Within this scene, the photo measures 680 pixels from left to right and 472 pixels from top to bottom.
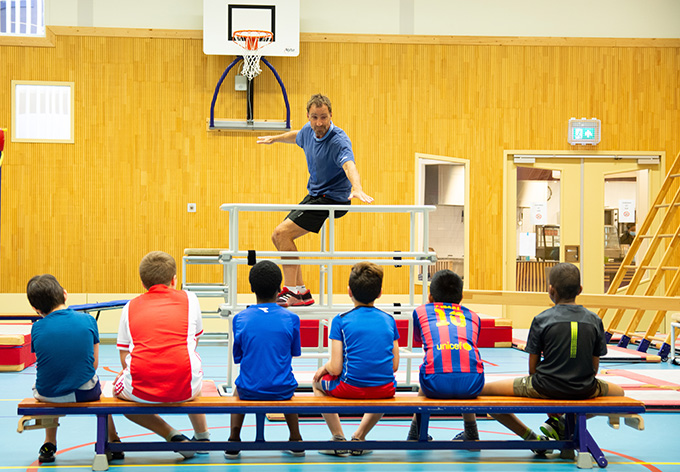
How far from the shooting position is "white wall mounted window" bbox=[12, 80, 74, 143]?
9930mm

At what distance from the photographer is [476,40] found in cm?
1047

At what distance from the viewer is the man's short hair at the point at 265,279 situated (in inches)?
146

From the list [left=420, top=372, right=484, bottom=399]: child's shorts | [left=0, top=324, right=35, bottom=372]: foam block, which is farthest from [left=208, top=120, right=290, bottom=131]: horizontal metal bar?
[left=420, top=372, right=484, bottom=399]: child's shorts

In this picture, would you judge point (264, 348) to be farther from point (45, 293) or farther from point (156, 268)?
point (45, 293)

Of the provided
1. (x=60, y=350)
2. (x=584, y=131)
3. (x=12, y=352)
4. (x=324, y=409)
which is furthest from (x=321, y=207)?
(x=584, y=131)

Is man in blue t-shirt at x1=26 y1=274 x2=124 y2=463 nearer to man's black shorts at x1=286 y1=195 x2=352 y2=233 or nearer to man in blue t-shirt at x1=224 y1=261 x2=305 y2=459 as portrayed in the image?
man in blue t-shirt at x1=224 y1=261 x2=305 y2=459

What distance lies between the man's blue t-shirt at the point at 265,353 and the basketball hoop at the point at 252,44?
667 cm

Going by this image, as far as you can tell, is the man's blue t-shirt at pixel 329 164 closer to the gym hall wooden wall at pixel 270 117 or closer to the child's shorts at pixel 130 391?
the child's shorts at pixel 130 391

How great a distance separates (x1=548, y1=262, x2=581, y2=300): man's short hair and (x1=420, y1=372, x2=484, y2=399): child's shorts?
66 cm

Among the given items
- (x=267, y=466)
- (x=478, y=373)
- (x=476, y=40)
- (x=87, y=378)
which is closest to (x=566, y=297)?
(x=478, y=373)

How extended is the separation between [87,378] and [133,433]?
102 cm

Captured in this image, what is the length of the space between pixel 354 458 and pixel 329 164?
2.30 meters

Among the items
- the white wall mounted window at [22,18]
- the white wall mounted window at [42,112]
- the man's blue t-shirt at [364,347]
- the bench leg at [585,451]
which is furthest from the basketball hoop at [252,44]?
the bench leg at [585,451]

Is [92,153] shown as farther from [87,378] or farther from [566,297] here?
[566,297]
